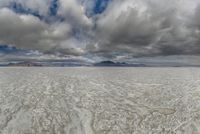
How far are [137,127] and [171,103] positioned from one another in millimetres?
5813

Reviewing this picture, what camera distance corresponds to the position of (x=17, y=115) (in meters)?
10.3

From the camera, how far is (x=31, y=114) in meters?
10.5

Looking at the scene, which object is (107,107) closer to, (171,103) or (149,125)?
(149,125)

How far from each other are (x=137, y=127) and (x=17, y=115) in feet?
23.7

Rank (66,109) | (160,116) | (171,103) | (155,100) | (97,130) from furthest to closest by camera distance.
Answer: (155,100)
(171,103)
(66,109)
(160,116)
(97,130)

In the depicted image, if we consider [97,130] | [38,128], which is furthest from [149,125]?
[38,128]

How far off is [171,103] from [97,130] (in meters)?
7.45

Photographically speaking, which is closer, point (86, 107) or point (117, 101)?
point (86, 107)

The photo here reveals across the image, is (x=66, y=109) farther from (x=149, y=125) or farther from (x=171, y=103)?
(x=171, y=103)

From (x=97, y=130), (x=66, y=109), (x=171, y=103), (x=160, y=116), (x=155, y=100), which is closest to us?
(x=97, y=130)

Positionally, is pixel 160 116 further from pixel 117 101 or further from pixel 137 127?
pixel 117 101

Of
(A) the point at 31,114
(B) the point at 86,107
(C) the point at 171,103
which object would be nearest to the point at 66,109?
(B) the point at 86,107

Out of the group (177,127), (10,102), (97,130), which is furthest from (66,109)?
(177,127)

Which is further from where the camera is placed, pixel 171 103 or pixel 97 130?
pixel 171 103
